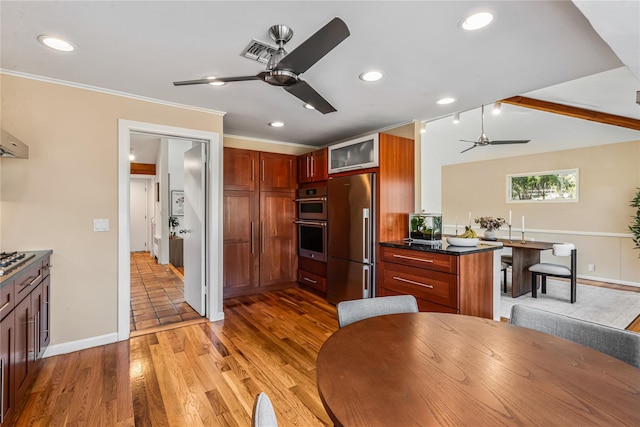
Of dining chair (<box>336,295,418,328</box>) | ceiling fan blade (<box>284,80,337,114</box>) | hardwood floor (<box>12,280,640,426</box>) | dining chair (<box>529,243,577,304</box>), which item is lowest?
hardwood floor (<box>12,280,640,426</box>)

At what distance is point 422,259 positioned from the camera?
9.43 feet

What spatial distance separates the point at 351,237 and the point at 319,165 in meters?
1.21

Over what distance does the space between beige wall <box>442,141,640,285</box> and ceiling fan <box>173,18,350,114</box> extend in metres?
5.97

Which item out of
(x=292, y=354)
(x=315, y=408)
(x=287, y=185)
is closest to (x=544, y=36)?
(x=315, y=408)

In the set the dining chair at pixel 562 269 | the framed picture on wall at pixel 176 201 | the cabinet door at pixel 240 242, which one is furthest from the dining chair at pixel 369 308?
the framed picture on wall at pixel 176 201

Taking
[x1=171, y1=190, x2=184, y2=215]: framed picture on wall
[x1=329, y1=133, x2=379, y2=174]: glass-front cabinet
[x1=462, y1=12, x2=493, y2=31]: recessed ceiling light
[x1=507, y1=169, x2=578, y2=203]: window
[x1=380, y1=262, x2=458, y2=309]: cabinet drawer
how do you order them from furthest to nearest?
[x1=171, y1=190, x2=184, y2=215]: framed picture on wall
[x1=507, y1=169, x2=578, y2=203]: window
[x1=329, y1=133, x2=379, y2=174]: glass-front cabinet
[x1=380, y1=262, x2=458, y2=309]: cabinet drawer
[x1=462, y1=12, x2=493, y2=31]: recessed ceiling light

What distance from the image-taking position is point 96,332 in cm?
273

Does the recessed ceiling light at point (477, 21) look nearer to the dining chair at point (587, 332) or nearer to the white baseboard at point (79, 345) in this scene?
the dining chair at point (587, 332)

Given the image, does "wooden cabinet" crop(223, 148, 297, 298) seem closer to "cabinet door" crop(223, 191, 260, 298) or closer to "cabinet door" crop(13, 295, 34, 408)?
"cabinet door" crop(223, 191, 260, 298)

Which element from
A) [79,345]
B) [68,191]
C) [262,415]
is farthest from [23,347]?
[262,415]

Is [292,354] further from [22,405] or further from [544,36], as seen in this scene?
[544,36]

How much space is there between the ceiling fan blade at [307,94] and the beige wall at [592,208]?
A: 5.79 metres

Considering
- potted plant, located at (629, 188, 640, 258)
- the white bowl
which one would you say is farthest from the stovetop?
potted plant, located at (629, 188, 640, 258)

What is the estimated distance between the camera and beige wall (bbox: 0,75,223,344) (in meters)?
2.43
